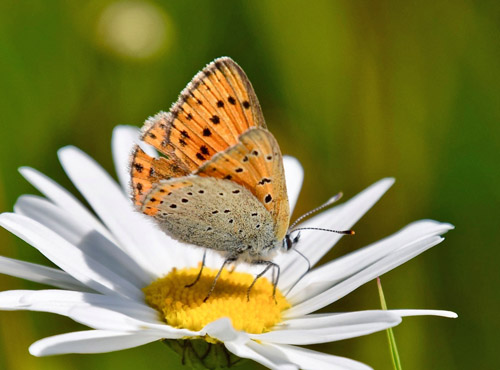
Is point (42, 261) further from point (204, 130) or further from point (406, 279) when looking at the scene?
point (406, 279)

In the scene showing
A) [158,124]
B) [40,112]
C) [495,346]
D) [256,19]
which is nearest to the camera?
[158,124]

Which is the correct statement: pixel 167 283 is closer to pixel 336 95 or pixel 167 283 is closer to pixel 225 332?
pixel 225 332

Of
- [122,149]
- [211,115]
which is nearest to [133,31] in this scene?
[122,149]

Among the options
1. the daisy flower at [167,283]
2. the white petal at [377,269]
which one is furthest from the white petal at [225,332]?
the white petal at [377,269]

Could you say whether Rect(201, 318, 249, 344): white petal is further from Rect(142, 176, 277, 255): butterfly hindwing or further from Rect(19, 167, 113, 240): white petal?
Rect(19, 167, 113, 240): white petal

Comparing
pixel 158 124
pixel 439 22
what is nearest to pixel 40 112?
pixel 158 124

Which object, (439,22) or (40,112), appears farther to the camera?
(439,22)

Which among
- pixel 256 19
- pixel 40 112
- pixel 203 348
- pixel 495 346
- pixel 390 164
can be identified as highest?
pixel 256 19
